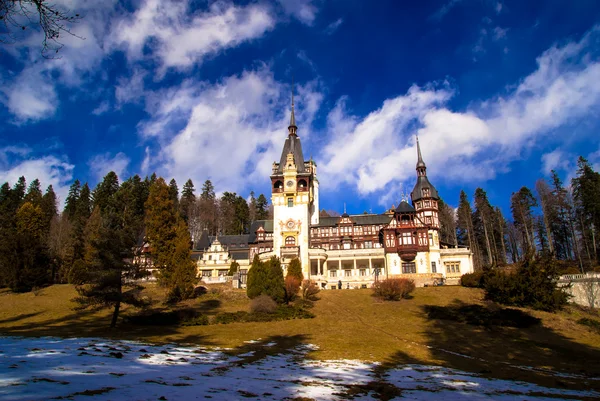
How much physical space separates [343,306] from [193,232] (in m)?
64.8

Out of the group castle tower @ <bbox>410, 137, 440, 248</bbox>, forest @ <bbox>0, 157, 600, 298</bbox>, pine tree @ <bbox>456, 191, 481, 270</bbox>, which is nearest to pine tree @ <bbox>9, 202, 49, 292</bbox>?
forest @ <bbox>0, 157, 600, 298</bbox>

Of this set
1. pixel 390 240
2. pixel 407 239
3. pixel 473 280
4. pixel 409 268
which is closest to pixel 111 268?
pixel 473 280

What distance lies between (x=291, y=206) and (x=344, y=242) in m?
12.1

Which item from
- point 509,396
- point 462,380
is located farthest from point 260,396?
point 462,380

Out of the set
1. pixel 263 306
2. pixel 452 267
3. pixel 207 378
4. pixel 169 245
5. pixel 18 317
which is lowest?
pixel 207 378

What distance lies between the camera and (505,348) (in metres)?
22.6

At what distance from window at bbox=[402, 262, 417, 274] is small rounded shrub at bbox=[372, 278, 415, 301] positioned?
17951 mm

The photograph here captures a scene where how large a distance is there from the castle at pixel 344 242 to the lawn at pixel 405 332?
54.6ft

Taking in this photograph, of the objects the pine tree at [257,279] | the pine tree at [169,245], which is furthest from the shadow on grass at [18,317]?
the pine tree at [257,279]

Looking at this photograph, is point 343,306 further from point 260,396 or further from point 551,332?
point 260,396

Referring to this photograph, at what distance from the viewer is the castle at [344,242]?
59.2 meters

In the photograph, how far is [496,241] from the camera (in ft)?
262

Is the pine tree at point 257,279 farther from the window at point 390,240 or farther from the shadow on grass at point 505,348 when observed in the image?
the window at point 390,240

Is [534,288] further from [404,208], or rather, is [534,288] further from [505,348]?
[404,208]
